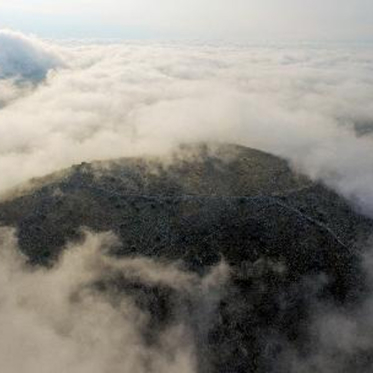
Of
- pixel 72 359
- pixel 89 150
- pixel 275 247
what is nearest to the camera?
pixel 72 359

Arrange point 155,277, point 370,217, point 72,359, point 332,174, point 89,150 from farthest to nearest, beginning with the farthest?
point 89,150, point 332,174, point 370,217, point 155,277, point 72,359

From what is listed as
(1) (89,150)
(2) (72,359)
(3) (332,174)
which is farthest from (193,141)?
(2) (72,359)

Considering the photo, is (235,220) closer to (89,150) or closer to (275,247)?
(275,247)

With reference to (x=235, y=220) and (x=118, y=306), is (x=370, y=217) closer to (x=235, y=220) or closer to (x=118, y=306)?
(x=235, y=220)

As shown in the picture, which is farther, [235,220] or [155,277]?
[235,220]

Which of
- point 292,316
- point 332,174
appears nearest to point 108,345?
point 292,316

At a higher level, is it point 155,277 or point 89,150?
point 155,277
